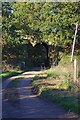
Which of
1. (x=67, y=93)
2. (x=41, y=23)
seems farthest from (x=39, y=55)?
(x=67, y=93)

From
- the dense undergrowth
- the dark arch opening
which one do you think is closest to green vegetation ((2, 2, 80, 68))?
the dense undergrowth

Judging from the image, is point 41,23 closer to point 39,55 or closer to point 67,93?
point 67,93

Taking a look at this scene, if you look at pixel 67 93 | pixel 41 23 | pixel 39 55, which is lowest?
pixel 39 55

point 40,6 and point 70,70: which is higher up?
point 40,6

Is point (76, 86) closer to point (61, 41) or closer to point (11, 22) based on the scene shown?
point (61, 41)

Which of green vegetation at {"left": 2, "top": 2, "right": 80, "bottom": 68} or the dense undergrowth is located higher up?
green vegetation at {"left": 2, "top": 2, "right": 80, "bottom": 68}

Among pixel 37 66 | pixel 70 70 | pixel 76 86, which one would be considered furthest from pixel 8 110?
pixel 37 66

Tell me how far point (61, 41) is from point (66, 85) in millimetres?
11157

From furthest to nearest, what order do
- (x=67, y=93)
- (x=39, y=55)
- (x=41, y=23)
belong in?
(x=39, y=55) < (x=41, y=23) < (x=67, y=93)

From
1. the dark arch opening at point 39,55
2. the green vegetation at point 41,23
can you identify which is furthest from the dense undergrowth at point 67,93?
the dark arch opening at point 39,55

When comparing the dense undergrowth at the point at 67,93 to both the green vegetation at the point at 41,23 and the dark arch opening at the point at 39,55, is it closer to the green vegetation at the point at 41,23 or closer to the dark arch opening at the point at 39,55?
the green vegetation at the point at 41,23

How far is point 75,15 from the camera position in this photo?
25.2m

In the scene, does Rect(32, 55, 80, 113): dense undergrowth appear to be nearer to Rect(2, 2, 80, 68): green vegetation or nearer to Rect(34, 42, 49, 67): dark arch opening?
Rect(2, 2, 80, 68): green vegetation

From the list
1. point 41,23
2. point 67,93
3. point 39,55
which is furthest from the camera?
point 39,55
